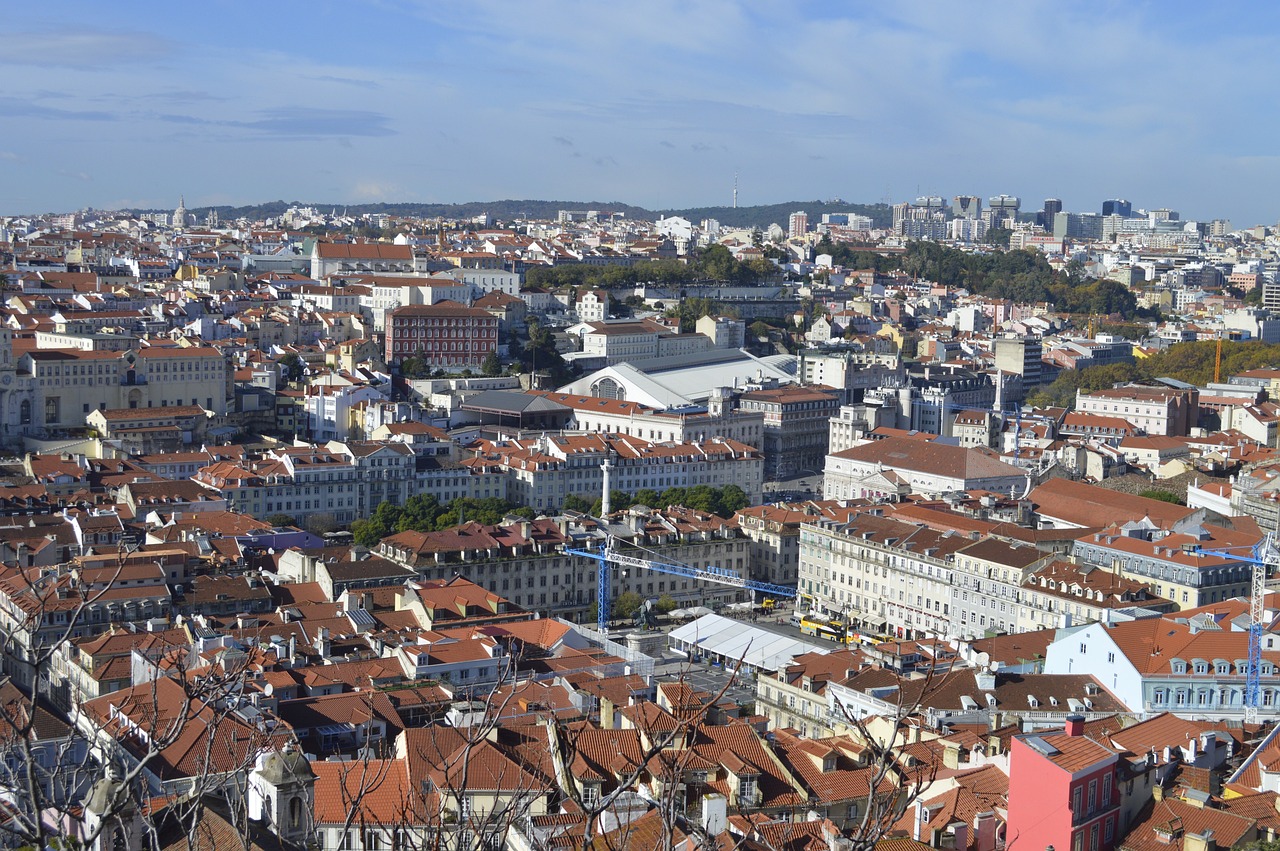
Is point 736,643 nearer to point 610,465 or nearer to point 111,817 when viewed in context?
point 610,465

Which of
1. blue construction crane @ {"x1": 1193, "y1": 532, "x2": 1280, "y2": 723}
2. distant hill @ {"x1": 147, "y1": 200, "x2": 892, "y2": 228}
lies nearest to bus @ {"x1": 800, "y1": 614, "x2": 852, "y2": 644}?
blue construction crane @ {"x1": 1193, "y1": 532, "x2": 1280, "y2": 723}

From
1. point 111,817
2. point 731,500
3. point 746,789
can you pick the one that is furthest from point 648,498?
point 111,817

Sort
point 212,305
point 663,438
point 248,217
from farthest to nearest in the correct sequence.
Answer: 1. point 248,217
2. point 212,305
3. point 663,438

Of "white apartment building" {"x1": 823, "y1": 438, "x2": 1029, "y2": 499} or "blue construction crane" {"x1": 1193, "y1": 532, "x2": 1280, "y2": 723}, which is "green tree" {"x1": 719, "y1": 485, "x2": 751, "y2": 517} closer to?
"white apartment building" {"x1": 823, "y1": 438, "x2": 1029, "y2": 499}

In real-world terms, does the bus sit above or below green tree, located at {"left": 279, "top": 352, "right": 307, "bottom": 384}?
below

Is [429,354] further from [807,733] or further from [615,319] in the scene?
[807,733]

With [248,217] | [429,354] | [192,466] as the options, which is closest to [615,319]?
[429,354]
